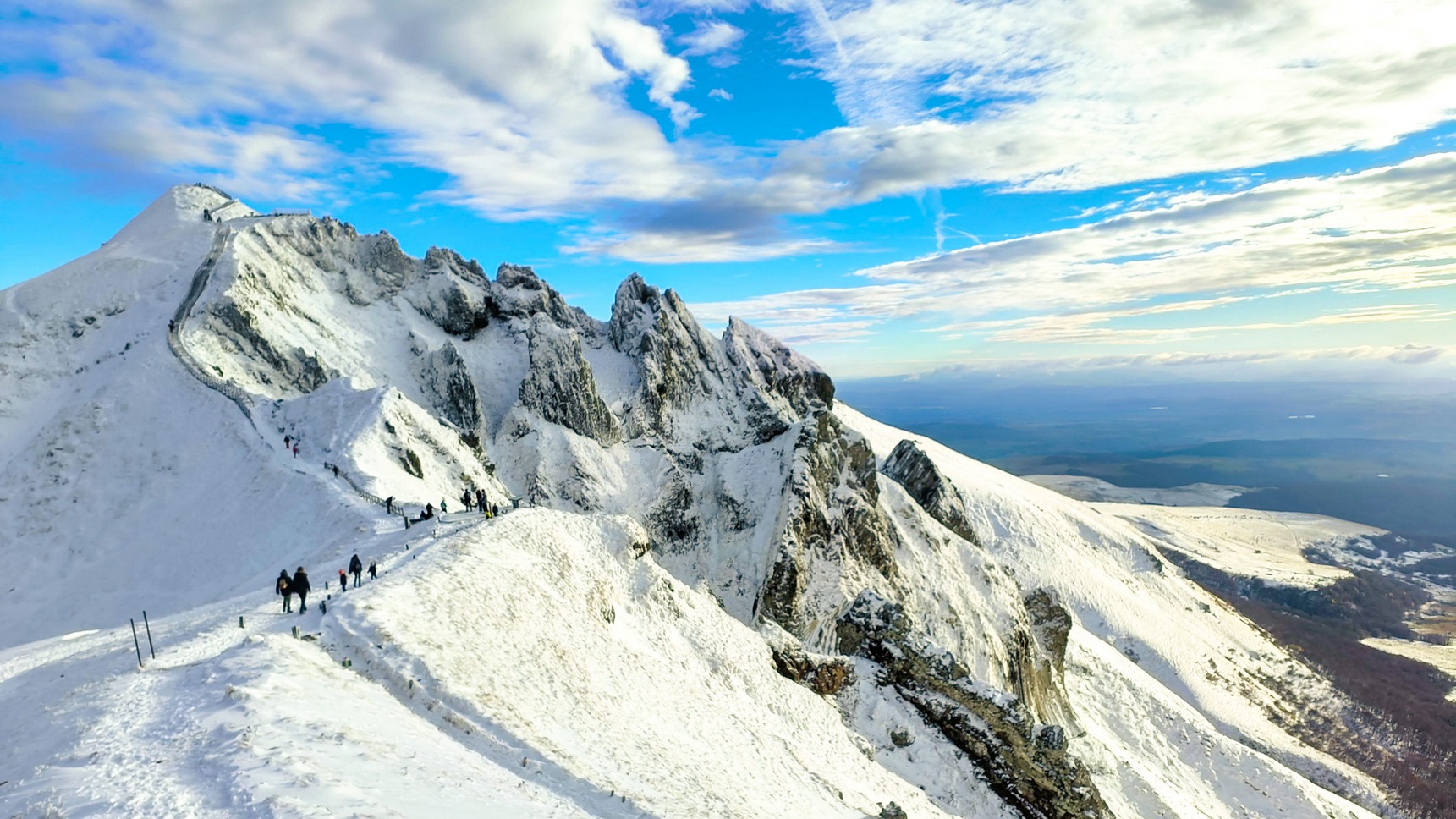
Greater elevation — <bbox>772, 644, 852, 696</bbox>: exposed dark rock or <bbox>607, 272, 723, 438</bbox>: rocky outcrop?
<bbox>607, 272, 723, 438</bbox>: rocky outcrop

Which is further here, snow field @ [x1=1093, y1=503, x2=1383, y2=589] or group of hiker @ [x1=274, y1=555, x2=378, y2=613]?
snow field @ [x1=1093, y1=503, x2=1383, y2=589]

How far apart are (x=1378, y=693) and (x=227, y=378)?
14561cm

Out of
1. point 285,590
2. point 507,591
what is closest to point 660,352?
point 507,591

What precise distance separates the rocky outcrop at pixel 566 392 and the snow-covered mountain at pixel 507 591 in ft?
1.17

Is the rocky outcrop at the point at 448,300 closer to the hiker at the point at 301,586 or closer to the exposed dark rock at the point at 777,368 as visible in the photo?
the exposed dark rock at the point at 777,368

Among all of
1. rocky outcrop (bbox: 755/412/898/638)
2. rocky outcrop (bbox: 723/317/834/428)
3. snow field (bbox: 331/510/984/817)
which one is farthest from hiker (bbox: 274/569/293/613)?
rocky outcrop (bbox: 723/317/834/428)

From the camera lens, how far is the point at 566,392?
65.0 meters

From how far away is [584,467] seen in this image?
198ft

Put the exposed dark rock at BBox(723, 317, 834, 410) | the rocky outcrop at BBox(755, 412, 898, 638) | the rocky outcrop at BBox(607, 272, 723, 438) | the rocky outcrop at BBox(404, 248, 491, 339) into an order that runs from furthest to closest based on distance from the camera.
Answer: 1. the exposed dark rock at BBox(723, 317, 834, 410)
2. the rocky outcrop at BBox(607, 272, 723, 438)
3. the rocky outcrop at BBox(404, 248, 491, 339)
4. the rocky outcrop at BBox(755, 412, 898, 638)

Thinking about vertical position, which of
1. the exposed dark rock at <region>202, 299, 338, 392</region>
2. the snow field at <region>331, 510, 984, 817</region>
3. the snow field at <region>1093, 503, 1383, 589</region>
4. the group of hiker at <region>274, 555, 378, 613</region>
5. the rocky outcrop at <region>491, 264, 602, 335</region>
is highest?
the rocky outcrop at <region>491, 264, 602, 335</region>

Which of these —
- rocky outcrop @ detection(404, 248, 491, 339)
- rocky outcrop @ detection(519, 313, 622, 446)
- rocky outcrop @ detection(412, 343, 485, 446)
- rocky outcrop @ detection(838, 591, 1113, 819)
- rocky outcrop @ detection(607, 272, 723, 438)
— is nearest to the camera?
rocky outcrop @ detection(838, 591, 1113, 819)

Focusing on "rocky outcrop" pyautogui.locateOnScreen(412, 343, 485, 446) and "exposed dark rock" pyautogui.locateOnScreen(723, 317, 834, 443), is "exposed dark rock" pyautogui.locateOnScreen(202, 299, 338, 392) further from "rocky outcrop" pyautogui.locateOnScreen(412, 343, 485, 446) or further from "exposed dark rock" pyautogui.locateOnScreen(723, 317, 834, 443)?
"exposed dark rock" pyautogui.locateOnScreen(723, 317, 834, 443)

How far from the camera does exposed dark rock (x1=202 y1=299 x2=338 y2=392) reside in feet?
160

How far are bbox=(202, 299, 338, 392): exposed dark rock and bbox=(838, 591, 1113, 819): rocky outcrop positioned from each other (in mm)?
46312
